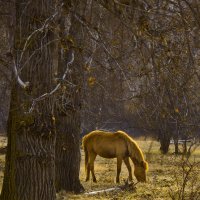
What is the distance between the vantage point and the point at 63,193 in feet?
38.8

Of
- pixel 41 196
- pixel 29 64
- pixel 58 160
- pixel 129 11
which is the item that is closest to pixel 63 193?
pixel 58 160

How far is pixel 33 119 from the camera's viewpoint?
7.35m

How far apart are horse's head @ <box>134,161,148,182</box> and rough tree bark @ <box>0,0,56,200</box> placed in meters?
8.35

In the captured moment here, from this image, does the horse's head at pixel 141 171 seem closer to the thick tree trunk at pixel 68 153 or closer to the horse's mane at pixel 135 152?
the horse's mane at pixel 135 152

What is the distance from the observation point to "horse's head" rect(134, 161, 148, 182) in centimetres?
1580

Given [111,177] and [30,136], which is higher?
[30,136]

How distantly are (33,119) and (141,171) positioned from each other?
8.96 metres

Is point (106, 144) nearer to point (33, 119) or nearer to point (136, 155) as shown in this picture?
point (136, 155)

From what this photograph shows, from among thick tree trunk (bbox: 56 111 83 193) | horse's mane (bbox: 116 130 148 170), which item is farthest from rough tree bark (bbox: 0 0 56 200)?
horse's mane (bbox: 116 130 148 170)

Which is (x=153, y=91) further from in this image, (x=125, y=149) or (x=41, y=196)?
(x=125, y=149)

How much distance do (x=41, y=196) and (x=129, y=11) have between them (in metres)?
2.85

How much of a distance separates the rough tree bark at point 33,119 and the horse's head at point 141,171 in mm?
8350

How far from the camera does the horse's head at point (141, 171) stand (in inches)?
622

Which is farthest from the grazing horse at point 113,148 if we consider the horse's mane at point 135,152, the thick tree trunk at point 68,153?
the thick tree trunk at point 68,153
